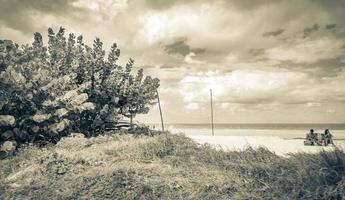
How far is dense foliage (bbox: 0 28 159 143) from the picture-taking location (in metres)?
10.2

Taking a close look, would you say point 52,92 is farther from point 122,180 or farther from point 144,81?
point 122,180

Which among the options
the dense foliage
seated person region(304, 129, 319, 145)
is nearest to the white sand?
seated person region(304, 129, 319, 145)

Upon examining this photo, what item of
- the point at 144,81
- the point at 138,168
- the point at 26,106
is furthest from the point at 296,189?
the point at 144,81

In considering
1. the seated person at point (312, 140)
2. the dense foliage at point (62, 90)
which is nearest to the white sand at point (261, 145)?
the seated person at point (312, 140)

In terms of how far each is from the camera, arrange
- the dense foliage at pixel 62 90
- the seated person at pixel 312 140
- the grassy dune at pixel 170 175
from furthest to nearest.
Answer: the seated person at pixel 312 140 → the dense foliage at pixel 62 90 → the grassy dune at pixel 170 175

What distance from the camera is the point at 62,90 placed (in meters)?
11.6

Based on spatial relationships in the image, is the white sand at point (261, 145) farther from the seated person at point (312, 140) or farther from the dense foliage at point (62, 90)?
the dense foliage at point (62, 90)

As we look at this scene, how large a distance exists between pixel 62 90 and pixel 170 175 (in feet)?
20.7

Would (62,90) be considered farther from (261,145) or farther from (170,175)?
(261,145)

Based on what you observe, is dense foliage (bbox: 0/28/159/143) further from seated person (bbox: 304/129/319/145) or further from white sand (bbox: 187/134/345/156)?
seated person (bbox: 304/129/319/145)

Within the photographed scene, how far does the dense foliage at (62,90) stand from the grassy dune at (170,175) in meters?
1.77

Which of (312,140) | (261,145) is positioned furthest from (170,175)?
(312,140)

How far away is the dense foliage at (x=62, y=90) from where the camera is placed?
10.2 m

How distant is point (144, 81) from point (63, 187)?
8.23 metres
